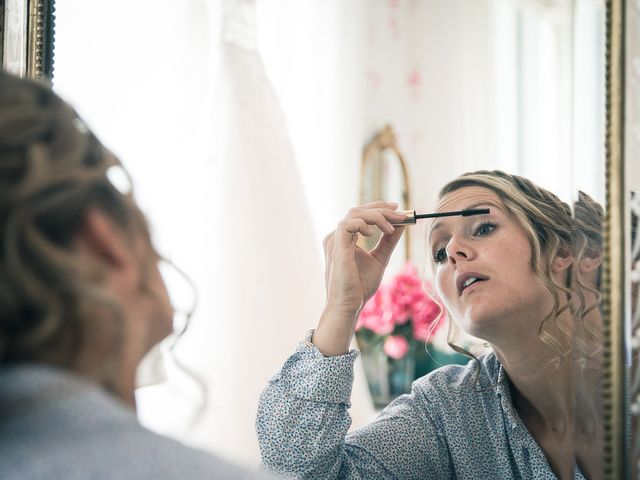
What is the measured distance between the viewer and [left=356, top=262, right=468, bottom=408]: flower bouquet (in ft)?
4.46

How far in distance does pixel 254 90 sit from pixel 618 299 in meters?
0.75

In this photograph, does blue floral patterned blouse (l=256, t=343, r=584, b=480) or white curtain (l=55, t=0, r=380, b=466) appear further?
white curtain (l=55, t=0, r=380, b=466)

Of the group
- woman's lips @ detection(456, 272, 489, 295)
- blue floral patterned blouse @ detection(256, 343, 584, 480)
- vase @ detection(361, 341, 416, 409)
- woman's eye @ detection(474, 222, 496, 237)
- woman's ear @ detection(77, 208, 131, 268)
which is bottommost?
vase @ detection(361, 341, 416, 409)

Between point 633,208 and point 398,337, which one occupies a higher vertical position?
point 633,208

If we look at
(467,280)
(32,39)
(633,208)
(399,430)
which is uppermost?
(32,39)

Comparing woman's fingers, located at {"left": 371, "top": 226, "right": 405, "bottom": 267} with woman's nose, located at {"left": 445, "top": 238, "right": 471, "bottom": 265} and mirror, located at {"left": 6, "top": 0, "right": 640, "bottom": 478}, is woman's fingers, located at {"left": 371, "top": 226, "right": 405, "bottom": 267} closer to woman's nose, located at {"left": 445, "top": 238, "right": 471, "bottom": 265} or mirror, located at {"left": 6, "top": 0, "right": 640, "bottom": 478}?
woman's nose, located at {"left": 445, "top": 238, "right": 471, "bottom": 265}

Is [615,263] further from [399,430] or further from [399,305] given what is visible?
[399,305]

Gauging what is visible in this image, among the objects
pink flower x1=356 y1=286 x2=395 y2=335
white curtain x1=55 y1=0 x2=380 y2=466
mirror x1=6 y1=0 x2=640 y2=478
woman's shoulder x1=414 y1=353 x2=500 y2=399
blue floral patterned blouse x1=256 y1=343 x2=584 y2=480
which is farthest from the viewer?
pink flower x1=356 y1=286 x2=395 y2=335

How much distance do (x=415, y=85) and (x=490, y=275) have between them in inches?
41.9

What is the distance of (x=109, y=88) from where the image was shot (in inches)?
39.2

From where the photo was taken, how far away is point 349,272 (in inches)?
32.6

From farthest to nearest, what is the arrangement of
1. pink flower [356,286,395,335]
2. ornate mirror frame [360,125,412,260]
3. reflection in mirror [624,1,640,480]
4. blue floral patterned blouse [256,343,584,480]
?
ornate mirror frame [360,125,412,260] → pink flower [356,286,395,335] → blue floral patterned blouse [256,343,584,480] → reflection in mirror [624,1,640,480]

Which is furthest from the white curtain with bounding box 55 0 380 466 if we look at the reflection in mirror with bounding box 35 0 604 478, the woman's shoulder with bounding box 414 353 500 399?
the woman's shoulder with bounding box 414 353 500 399

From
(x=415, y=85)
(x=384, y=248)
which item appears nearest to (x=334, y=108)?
(x=415, y=85)
